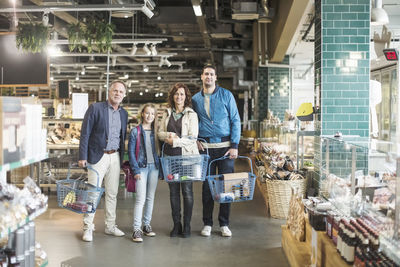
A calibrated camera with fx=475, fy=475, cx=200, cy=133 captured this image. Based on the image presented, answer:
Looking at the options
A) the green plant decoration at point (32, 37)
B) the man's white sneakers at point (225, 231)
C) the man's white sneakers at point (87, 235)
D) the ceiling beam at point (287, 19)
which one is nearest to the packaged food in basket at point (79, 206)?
the man's white sneakers at point (87, 235)

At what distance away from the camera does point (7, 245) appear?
296cm

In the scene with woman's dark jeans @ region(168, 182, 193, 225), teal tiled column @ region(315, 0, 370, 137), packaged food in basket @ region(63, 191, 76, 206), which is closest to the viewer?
packaged food in basket @ region(63, 191, 76, 206)

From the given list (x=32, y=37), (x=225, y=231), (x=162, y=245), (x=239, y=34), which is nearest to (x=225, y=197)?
(x=225, y=231)

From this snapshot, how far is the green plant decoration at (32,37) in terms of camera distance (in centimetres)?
823

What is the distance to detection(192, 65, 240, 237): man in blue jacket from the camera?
5.40 meters

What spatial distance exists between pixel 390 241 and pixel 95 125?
3.43m

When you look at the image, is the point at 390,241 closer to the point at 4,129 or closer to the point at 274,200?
the point at 4,129

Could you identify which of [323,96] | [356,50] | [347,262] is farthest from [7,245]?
[356,50]

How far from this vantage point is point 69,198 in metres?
4.71

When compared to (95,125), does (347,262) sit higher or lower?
lower

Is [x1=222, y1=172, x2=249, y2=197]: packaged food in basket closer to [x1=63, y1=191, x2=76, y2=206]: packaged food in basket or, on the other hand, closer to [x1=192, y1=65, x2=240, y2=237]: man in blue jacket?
[x1=192, y1=65, x2=240, y2=237]: man in blue jacket

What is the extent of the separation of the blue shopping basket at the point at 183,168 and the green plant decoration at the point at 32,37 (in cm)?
450

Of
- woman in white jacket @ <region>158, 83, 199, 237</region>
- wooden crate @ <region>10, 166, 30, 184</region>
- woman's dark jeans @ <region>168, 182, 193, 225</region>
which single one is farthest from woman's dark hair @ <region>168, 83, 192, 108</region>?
wooden crate @ <region>10, 166, 30, 184</region>

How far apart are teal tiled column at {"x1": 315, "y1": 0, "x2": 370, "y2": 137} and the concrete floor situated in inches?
59.6
